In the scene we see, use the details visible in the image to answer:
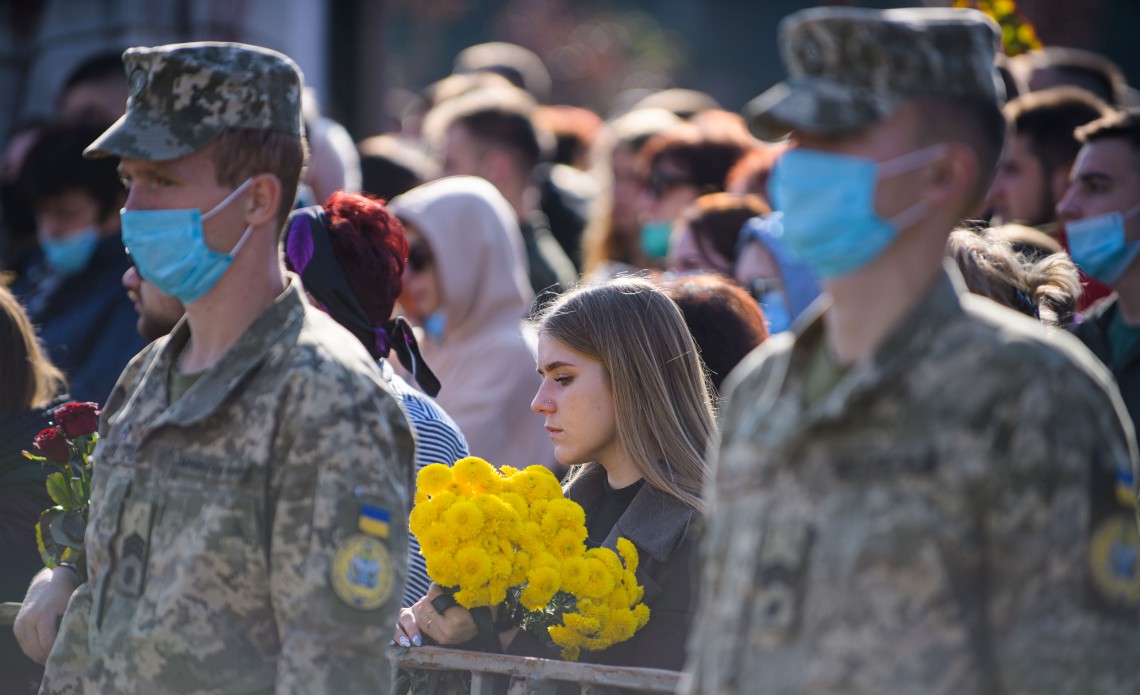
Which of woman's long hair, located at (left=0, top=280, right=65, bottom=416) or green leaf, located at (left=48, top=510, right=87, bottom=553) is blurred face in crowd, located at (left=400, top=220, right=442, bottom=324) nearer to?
woman's long hair, located at (left=0, top=280, right=65, bottom=416)

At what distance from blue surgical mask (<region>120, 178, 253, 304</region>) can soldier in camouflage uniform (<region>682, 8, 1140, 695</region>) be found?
3.63ft

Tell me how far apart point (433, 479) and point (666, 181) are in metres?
4.03

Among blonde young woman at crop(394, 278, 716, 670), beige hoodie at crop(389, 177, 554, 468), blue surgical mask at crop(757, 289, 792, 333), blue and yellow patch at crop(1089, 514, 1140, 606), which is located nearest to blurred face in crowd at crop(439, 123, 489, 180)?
beige hoodie at crop(389, 177, 554, 468)

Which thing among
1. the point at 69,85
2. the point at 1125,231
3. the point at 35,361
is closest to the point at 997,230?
the point at 1125,231

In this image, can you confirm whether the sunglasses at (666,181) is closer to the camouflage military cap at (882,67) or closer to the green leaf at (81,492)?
the green leaf at (81,492)

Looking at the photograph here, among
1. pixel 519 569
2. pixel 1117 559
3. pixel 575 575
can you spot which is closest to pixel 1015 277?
→ pixel 575 575

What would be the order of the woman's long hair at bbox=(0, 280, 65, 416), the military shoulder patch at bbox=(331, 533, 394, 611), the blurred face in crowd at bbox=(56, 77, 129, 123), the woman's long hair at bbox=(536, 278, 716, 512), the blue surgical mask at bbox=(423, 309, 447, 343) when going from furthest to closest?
the blurred face in crowd at bbox=(56, 77, 129, 123) → the blue surgical mask at bbox=(423, 309, 447, 343) → the woman's long hair at bbox=(0, 280, 65, 416) → the woman's long hair at bbox=(536, 278, 716, 512) → the military shoulder patch at bbox=(331, 533, 394, 611)

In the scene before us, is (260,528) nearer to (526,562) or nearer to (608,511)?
(526,562)

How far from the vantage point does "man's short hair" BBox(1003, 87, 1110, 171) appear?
6.38 meters

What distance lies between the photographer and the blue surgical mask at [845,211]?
7.47 feet

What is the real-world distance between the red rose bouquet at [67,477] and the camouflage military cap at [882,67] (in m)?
2.27

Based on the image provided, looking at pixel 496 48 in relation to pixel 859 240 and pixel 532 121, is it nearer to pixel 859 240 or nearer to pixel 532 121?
pixel 532 121

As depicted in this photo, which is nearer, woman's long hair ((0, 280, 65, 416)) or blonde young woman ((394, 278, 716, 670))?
blonde young woman ((394, 278, 716, 670))

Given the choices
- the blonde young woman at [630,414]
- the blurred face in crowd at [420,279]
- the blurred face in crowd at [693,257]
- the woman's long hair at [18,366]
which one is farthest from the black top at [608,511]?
the blurred face in crowd at [693,257]
